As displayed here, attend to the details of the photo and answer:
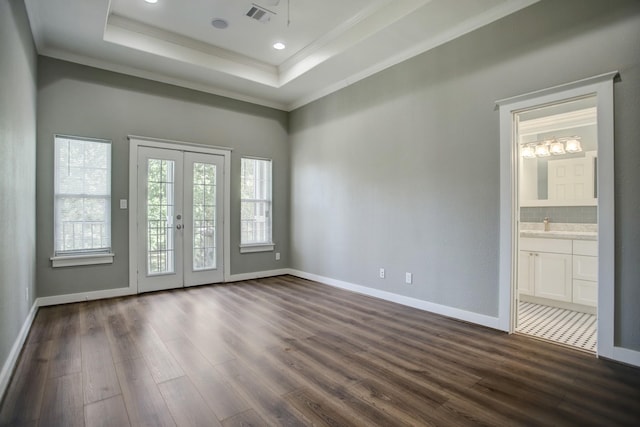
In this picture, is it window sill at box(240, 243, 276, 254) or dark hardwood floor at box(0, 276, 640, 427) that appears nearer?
dark hardwood floor at box(0, 276, 640, 427)

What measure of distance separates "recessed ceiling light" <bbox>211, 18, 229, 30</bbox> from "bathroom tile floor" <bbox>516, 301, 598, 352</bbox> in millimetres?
4655

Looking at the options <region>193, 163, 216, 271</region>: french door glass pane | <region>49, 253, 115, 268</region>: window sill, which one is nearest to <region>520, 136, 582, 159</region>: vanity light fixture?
<region>193, 163, 216, 271</region>: french door glass pane

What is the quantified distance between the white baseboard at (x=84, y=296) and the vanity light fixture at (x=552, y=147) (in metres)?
6.10

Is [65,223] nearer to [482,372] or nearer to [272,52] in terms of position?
[272,52]

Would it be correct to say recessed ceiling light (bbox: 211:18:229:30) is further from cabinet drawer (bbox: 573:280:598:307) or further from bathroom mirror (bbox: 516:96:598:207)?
cabinet drawer (bbox: 573:280:598:307)

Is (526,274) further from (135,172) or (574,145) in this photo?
(135,172)

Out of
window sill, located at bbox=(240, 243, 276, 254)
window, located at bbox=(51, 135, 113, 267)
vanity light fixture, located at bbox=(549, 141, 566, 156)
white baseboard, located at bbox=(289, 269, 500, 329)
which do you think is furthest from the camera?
window sill, located at bbox=(240, 243, 276, 254)

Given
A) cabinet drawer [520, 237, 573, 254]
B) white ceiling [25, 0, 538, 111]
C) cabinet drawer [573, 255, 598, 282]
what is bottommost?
cabinet drawer [573, 255, 598, 282]

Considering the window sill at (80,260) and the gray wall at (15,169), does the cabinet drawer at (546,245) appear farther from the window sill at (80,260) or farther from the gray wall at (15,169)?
the window sill at (80,260)

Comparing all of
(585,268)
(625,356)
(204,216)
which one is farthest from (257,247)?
(625,356)

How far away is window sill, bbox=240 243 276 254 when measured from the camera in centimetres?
567

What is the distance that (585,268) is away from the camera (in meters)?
3.90

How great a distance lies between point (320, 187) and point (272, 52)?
7.02 feet

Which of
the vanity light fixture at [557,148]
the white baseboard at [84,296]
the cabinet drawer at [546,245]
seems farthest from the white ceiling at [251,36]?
the white baseboard at [84,296]
